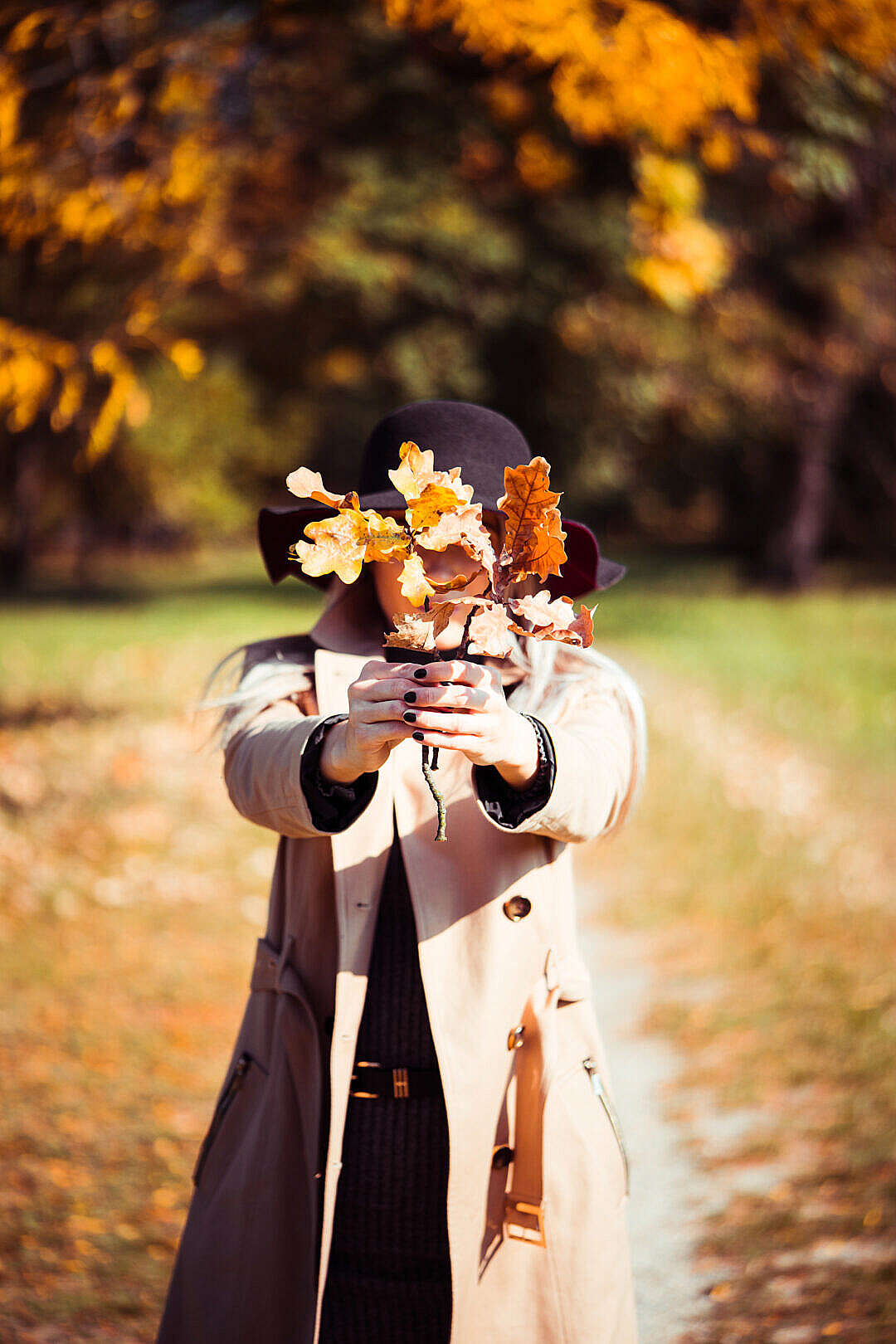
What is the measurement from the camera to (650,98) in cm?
453

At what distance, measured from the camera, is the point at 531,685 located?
200 cm

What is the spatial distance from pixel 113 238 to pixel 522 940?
529 centimetres

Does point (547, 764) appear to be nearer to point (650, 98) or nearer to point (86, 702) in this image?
point (650, 98)

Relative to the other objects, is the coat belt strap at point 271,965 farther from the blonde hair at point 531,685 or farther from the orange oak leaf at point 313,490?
the orange oak leaf at point 313,490

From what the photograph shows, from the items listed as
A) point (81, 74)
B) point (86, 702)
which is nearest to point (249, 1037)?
point (81, 74)

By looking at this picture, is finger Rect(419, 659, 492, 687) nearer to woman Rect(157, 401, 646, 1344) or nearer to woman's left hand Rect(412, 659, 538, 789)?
woman's left hand Rect(412, 659, 538, 789)

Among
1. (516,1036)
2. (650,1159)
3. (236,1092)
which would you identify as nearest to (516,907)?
(516,1036)

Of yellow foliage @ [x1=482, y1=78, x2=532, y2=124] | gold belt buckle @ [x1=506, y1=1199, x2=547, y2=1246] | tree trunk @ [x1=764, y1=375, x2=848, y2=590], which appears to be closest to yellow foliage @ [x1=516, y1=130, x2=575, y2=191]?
yellow foliage @ [x1=482, y1=78, x2=532, y2=124]

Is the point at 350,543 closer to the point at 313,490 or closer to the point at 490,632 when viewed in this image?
the point at 313,490

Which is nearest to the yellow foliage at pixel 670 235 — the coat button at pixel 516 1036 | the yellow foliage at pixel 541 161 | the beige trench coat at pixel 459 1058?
the yellow foliage at pixel 541 161

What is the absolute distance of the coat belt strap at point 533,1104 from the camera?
1.86 m

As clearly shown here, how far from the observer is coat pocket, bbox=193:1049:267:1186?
2014mm

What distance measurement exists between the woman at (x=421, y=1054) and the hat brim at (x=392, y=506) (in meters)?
0.01

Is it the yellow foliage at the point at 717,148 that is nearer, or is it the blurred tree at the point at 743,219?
the blurred tree at the point at 743,219
